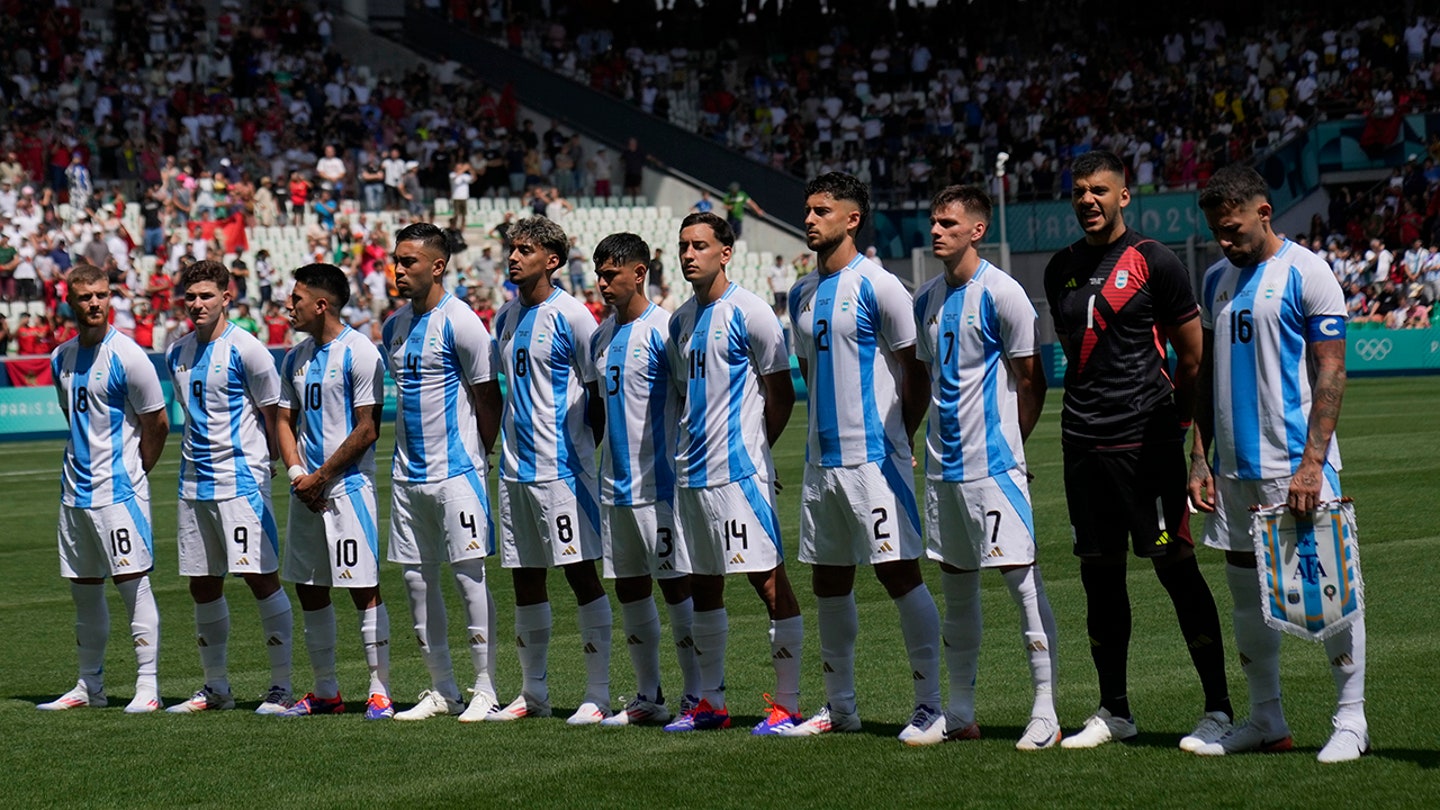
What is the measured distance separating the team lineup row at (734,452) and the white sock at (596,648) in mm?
14

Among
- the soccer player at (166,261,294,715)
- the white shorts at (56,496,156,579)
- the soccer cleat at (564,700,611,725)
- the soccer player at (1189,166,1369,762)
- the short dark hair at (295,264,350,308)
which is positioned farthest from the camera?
the white shorts at (56,496,156,579)

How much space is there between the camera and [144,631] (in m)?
8.90

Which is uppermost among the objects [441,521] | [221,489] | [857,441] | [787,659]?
[857,441]

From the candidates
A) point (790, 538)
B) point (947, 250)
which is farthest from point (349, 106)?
point (947, 250)

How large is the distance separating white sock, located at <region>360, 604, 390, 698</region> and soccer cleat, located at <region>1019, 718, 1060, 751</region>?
3.13 m

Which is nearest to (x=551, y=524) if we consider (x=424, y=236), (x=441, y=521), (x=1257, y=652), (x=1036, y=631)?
(x=441, y=521)

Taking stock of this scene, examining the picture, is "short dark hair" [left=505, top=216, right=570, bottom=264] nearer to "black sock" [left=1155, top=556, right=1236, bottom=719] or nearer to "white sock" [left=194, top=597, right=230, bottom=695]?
"white sock" [left=194, top=597, right=230, bottom=695]

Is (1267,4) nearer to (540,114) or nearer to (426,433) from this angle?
(540,114)

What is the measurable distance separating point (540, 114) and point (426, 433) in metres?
33.3

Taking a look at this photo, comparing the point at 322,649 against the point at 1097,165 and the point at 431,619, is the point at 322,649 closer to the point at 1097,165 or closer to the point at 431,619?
the point at 431,619

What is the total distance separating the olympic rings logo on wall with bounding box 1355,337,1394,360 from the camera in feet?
102

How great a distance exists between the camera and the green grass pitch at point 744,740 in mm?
6191

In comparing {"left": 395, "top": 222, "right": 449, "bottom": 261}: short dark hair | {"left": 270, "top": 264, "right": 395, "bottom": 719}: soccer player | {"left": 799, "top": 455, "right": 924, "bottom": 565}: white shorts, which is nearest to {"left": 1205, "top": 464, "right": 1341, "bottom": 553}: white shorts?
{"left": 799, "top": 455, "right": 924, "bottom": 565}: white shorts

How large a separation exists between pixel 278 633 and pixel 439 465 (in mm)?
1320
